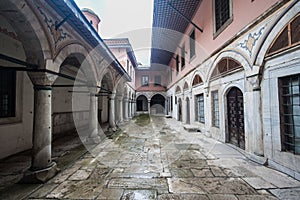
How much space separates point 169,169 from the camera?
3389 mm

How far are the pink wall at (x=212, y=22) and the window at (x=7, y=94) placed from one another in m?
6.92

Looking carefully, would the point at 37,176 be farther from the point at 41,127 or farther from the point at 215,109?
the point at 215,109

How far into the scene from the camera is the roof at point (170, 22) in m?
7.80

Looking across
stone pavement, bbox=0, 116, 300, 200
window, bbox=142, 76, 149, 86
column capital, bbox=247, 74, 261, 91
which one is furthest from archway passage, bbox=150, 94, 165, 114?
column capital, bbox=247, 74, 261, 91

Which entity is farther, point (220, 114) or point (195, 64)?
point (195, 64)

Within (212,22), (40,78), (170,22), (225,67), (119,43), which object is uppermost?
(119,43)

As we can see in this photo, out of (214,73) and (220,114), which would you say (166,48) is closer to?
(214,73)

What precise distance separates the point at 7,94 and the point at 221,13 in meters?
7.69

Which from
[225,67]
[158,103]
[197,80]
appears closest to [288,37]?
[225,67]

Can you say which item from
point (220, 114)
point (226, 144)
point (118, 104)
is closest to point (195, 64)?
point (220, 114)

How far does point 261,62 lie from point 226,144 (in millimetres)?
3063

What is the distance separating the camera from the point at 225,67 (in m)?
5.35

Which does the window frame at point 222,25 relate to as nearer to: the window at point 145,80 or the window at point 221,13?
the window at point 221,13

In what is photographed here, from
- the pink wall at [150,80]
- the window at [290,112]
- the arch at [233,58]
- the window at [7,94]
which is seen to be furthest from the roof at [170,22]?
the pink wall at [150,80]
